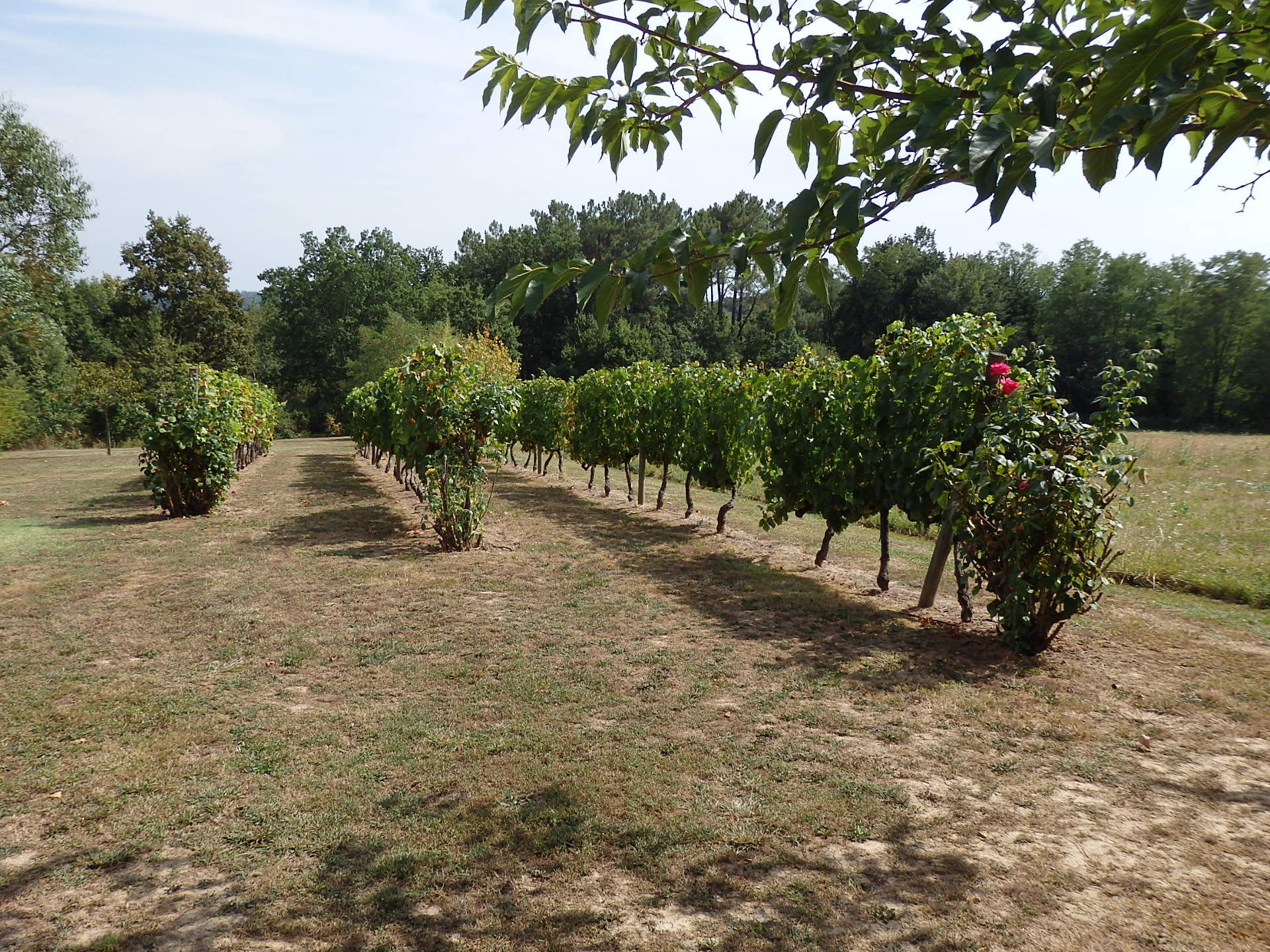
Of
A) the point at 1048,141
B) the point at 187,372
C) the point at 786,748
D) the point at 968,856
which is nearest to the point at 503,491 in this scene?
the point at 187,372

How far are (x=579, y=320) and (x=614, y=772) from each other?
32.2 meters

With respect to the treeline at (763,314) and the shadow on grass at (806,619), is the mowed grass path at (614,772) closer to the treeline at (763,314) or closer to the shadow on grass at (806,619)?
the shadow on grass at (806,619)

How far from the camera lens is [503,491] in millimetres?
16094

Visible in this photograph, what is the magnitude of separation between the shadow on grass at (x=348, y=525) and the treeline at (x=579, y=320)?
18.6 m

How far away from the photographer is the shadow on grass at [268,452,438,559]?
9.77 m

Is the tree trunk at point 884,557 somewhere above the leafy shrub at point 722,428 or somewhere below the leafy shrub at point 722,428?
below

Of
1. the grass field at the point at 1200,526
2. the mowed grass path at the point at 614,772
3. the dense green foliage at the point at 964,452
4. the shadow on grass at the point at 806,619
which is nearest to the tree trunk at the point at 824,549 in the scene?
the dense green foliage at the point at 964,452

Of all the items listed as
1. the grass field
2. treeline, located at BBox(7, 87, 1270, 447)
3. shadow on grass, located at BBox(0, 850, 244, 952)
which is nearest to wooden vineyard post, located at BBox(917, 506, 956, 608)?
the grass field

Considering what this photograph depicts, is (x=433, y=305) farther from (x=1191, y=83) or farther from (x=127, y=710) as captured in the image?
(x=1191, y=83)

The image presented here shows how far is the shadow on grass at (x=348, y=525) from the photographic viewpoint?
9.77 meters

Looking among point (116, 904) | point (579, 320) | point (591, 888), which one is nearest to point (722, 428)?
point (591, 888)

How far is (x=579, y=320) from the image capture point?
114 ft

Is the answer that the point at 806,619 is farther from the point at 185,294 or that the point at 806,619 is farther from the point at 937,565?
the point at 185,294

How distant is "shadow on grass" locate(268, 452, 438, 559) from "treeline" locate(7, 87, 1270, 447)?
1864 centimetres
